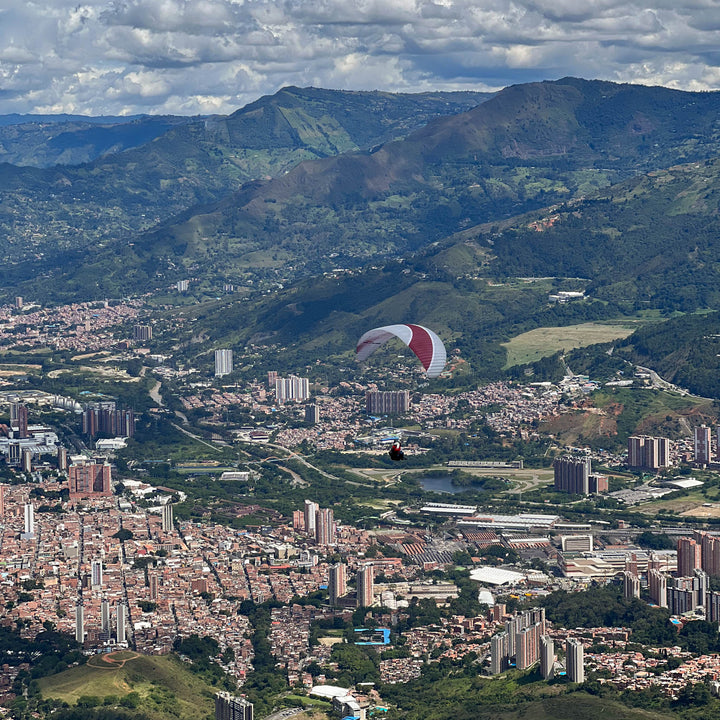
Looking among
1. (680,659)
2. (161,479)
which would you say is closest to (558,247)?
(161,479)

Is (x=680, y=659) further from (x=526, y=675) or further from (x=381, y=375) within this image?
(x=381, y=375)

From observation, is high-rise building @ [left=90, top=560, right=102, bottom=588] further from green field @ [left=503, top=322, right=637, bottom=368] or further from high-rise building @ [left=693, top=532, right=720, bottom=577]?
green field @ [left=503, top=322, right=637, bottom=368]

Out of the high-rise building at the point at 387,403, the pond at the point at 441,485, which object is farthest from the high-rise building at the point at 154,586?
the high-rise building at the point at 387,403

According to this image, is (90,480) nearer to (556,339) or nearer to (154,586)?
(154,586)

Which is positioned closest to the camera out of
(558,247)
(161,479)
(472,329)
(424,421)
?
Result: (161,479)

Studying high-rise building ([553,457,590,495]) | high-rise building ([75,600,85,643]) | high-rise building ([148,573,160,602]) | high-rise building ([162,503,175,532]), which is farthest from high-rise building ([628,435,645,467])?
high-rise building ([75,600,85,643])

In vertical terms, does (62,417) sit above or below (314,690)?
above

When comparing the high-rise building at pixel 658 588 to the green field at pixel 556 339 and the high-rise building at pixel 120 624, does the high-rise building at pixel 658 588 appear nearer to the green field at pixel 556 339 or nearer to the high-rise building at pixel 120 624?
the high-rise building at pixel 120 624
